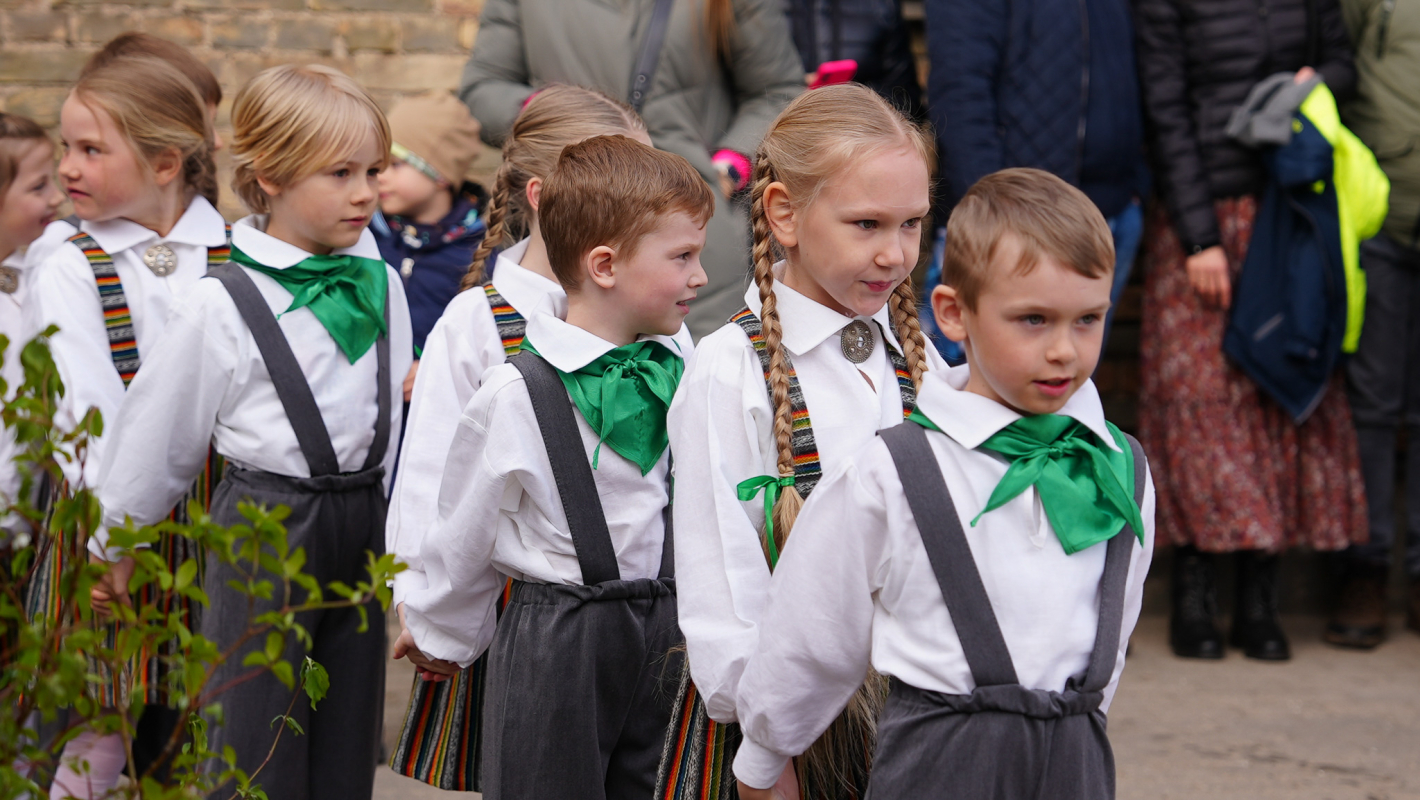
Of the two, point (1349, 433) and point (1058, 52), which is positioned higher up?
point (1058, 52)

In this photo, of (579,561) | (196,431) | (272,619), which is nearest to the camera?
(272,619)

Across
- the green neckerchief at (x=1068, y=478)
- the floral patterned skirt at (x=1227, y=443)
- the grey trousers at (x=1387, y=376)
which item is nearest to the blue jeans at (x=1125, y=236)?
the floral patterned skirt at (x=1227, y=443)

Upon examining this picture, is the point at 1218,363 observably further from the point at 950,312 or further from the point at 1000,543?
the point at 1000,543

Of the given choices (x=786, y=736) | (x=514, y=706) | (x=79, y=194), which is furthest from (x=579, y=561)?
(x=79, y=194)

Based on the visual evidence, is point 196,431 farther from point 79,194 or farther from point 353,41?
point 353,41

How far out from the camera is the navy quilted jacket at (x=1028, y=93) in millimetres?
3859

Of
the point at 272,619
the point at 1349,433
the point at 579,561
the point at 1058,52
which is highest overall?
the point at 1058,52

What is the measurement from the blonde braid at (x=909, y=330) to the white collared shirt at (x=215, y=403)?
3.56 feet

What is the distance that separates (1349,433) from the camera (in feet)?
13.9

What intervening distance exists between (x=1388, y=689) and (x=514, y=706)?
2.95 metres

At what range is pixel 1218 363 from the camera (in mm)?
4141

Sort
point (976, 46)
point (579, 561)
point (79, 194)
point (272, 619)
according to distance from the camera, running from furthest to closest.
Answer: point (976, 46) < point (79, 194) < point (579, 561) < point (272, 619)

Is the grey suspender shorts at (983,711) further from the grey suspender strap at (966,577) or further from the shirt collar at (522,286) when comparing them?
the shirt collar at (522,286)

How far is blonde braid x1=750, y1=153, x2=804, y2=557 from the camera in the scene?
74.2 inches
